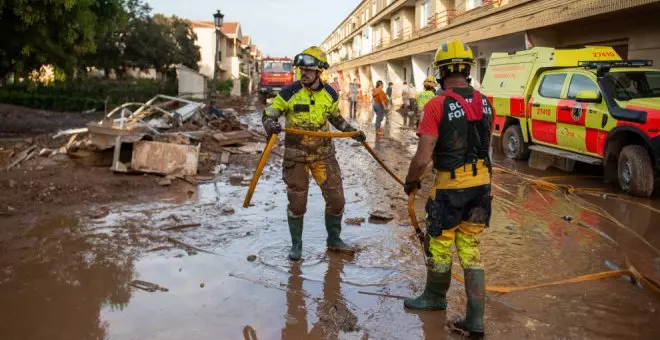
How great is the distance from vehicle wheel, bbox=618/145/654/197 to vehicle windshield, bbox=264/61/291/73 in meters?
28.4

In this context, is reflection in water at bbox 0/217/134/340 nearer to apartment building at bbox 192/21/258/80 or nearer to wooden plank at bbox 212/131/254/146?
wooden plank at bbox 212/131/254/146

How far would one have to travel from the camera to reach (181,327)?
12.0 ft

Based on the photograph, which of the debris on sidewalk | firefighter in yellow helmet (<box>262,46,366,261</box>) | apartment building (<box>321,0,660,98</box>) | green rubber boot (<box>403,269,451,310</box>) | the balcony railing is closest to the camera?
green rubber boot (<box>403,269,451,310</box>)

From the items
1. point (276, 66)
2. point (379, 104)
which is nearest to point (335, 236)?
point (379, 104)

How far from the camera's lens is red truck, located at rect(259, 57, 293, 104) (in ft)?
112

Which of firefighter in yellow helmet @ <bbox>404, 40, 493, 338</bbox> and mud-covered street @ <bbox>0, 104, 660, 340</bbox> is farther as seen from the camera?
mud-covered street @ <bbox>0, 104, 660, 340</bbox>

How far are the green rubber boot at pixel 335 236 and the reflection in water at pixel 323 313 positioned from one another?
0.54 meters

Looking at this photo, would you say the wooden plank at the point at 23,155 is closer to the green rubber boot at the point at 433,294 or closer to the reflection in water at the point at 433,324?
the green rubber boot at the point at 433,294

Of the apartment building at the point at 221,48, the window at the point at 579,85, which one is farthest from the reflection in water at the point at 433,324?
the apartment building at the point at 221,48

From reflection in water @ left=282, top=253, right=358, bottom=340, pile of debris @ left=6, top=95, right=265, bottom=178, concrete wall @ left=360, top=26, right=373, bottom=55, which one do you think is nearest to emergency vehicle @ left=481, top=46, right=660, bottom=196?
reflection in water @ left=282, top=253, right=358, bottom=340

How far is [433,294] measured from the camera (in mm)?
3896

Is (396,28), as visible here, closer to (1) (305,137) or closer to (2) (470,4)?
(2) (470,4)

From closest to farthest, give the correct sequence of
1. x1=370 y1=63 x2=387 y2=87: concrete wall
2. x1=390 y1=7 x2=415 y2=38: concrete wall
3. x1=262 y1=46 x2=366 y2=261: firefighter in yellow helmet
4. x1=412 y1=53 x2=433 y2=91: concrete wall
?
x1=262 y1=46 x2=366 y2=261: firefighter in yellow helmet < x1=412 y1=53 x2=433 y2=91: concrete wall < x1=390 y1=7 x2=415 y2=38: concrete wall < x1=370 y1=63 x2=387 y2=87: concrete wall

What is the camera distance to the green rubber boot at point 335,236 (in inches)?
209
